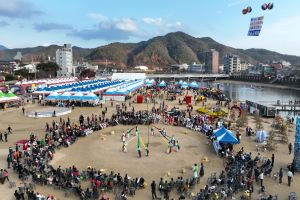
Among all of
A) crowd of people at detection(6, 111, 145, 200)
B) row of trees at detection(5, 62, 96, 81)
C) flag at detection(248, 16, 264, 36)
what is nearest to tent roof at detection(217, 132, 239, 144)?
crowd of people at detection(6, 111, 145, 200)

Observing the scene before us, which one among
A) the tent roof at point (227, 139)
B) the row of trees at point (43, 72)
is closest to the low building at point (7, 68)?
the row of trees at point (43, 72)

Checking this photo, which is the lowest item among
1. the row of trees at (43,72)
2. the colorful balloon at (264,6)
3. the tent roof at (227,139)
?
the tent roof at (227,139)

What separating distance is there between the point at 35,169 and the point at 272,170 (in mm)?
14038

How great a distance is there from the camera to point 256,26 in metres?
26.6

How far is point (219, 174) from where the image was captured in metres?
18.0

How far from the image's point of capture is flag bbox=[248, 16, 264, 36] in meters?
26.2

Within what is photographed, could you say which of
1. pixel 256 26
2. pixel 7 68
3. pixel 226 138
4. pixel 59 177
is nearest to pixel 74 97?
pixel 256 26

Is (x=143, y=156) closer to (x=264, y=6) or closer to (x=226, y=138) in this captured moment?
(x=226, y=138)

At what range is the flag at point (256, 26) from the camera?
26.2 m

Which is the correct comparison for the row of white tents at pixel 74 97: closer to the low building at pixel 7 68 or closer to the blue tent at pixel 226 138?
the blue tent at pixel 226 138

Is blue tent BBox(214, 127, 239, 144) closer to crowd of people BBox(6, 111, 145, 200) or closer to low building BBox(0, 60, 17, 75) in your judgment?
crowd of people BBox(6, 111, 145, 200)

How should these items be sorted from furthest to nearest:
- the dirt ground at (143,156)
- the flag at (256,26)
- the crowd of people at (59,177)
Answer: the flag at (256,26) → the dirt ground at (143,156) → the crowd of people at (59,177)

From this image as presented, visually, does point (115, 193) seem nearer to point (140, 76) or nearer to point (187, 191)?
point (187, 191)

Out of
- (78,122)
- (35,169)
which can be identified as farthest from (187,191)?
(78,122)
